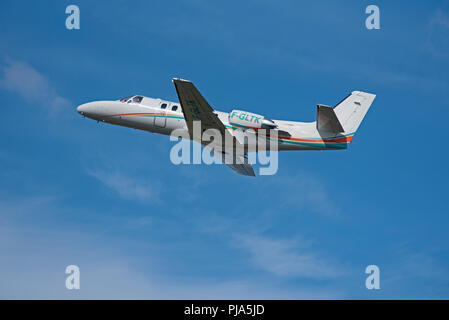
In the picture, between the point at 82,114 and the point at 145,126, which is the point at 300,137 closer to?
the point at 145,126

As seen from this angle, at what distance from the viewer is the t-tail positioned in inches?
1508

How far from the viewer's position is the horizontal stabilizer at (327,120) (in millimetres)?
36931

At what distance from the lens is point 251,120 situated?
39.6m

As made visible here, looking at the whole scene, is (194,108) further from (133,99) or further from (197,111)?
(133,99)

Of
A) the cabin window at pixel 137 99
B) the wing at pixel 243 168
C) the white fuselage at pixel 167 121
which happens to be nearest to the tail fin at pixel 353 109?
the white fuselage at pixel 167 121

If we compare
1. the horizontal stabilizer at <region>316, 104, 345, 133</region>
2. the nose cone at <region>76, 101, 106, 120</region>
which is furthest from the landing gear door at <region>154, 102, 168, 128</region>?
the horizontal stabilizer at <region>316, 104, 345, 133</region>

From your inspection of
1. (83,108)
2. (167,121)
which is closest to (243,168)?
(167,121)

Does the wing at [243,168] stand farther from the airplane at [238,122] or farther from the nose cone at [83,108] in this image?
the nose cone at [83,108]

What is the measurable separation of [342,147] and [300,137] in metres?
3.38

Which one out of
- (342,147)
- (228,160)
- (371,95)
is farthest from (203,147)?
(371,95)

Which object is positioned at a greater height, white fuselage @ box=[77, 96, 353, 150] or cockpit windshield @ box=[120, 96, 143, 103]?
cockpit windshield @ box=[120, 96, 143, 103]

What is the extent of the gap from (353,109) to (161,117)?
52.5 feet

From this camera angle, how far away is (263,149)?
136ft

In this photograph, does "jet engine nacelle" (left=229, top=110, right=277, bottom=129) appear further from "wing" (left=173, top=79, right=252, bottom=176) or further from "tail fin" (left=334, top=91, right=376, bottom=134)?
"tail fin" (left=334, top=91, right=376, bottom=134)
